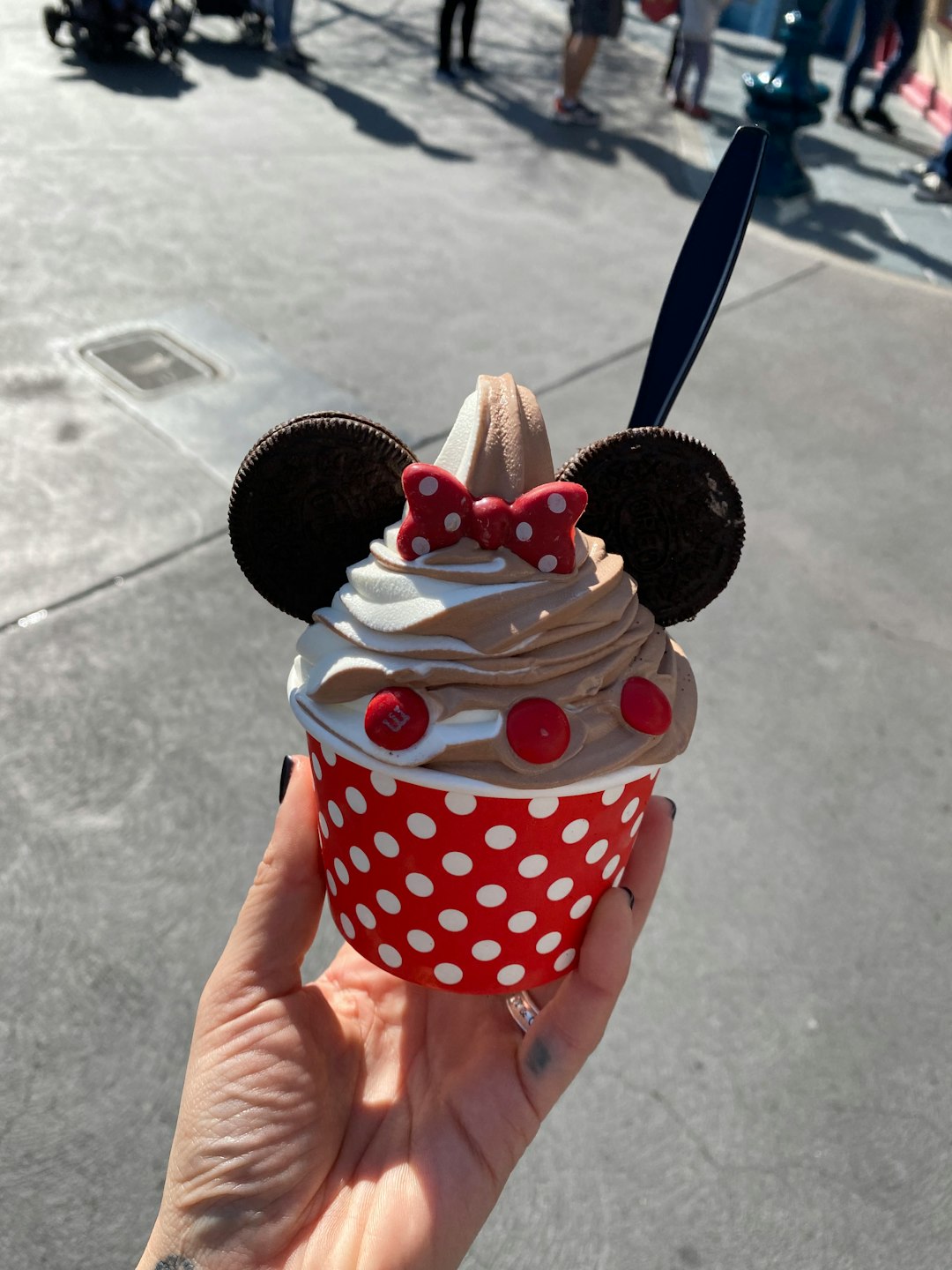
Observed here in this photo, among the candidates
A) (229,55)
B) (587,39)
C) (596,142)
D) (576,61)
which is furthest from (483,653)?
A: (229,55)

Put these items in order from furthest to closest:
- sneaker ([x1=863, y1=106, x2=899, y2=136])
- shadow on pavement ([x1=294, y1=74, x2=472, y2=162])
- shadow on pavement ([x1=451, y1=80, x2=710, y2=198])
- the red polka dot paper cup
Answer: sneaker ([x1=863, y1=106, x2=899, y2=136]) < shadow on pavement ([x1=451, y1=80, x2=710, y2=198]) < shadow on pavement ([x1=294, y1=74, x2=472, y2=162]) < the red polka dot paper cup

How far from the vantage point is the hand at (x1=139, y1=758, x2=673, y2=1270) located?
61.8 inches

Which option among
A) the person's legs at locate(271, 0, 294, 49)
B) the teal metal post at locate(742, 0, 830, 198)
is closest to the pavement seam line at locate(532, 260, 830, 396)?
the teal metal post at locate(742, 0, 830, 198)

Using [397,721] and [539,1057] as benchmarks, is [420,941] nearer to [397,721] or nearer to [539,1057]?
[539,1057]

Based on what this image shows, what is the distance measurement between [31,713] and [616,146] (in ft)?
23.7

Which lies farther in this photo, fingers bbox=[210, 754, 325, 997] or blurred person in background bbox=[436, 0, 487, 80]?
blurred person in background bbox=[436, 0, 487, 80]

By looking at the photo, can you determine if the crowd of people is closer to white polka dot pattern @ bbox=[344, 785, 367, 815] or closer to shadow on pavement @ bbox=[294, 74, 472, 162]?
shadow on pavement @ bbox=[294, 74, 472, 162]

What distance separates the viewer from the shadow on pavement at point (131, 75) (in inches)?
320

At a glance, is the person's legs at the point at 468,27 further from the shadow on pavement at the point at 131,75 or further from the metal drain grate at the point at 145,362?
the metal drain grate at the point at 145,362

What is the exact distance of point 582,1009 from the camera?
1.74 m

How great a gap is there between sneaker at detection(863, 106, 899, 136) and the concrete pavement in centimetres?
331

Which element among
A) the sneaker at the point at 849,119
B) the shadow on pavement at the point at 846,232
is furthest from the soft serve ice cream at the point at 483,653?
the sneaker at the point at 849,119

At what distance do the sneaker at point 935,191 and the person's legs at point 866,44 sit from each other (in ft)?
5.86

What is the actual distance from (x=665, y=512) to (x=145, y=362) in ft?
12.5
